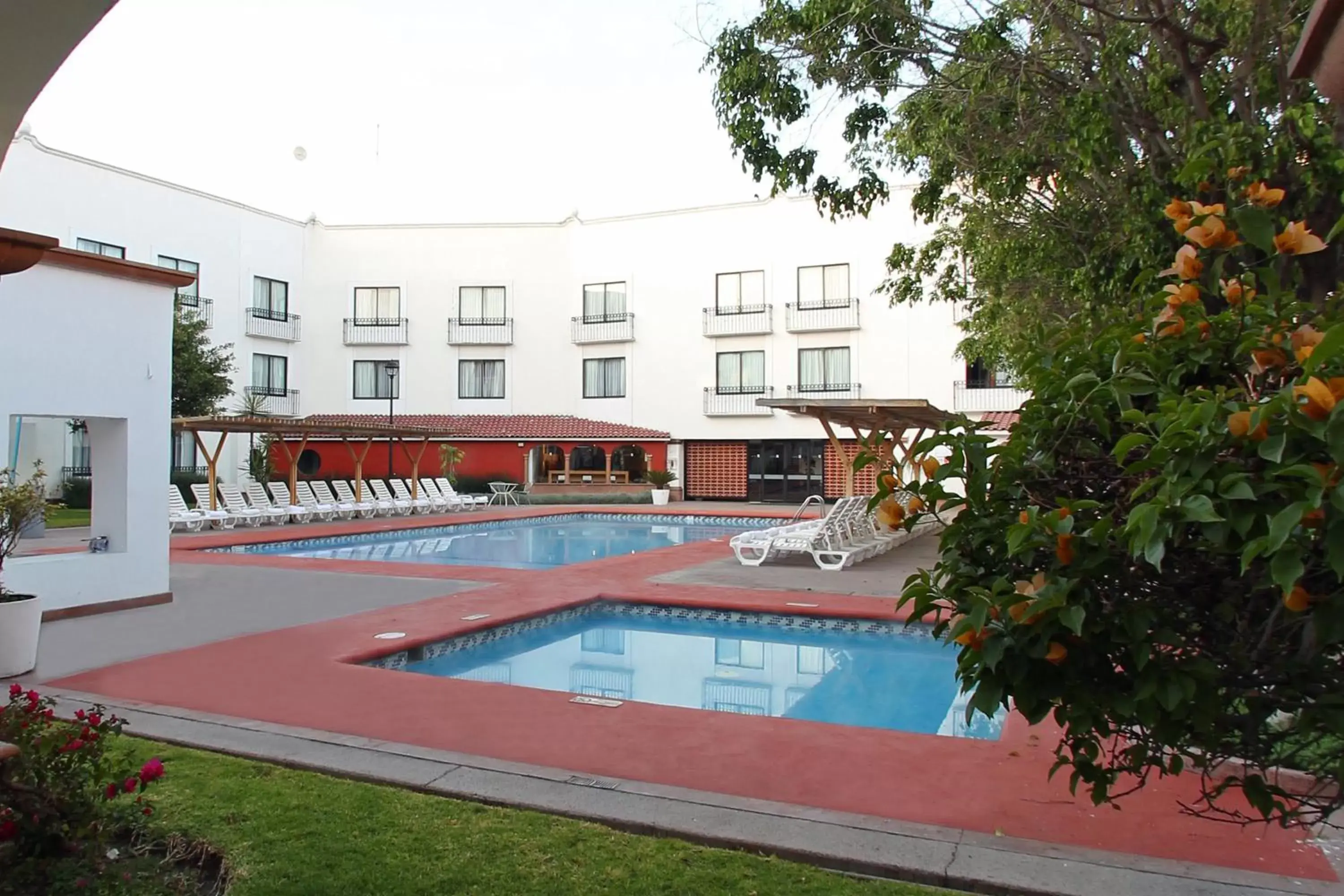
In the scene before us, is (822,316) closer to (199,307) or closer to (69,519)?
(199,307)

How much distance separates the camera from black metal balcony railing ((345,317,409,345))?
34.5 metres

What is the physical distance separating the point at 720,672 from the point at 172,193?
92.2 ft

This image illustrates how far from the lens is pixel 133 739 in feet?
17.4

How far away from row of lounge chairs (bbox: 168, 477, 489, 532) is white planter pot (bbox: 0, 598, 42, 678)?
470 inches

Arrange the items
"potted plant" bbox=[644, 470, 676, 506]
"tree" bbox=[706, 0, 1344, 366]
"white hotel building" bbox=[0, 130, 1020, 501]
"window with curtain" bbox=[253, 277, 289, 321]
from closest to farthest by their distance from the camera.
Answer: "tree" bbox=[706, 0, 1344, 366] < "white hotel building" bbox=[0, 130, 1020, 501] < "potted plant" bbox=[644, 470, 676, 506] < "window with curtain" bbox=[253, 277, 289, 321]

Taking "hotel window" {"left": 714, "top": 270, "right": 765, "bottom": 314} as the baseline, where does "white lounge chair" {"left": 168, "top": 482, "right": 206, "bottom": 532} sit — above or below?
below

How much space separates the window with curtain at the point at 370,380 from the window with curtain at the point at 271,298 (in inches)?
123

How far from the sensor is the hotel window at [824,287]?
3077cm

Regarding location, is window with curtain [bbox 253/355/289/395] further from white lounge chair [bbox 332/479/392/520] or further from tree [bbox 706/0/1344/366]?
tree [bbox 706/0/1344/366]

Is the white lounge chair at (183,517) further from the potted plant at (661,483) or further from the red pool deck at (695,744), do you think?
the potted plant at (661,483)

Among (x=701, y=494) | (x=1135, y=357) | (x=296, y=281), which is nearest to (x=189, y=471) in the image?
(x=296, y=281)

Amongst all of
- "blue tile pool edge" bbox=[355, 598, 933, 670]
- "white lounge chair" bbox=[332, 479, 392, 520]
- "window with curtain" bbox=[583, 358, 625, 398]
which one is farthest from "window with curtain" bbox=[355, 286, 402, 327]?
"blue tile pool edge" bbox=[355, 598, 933, 670]

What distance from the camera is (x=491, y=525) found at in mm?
23625

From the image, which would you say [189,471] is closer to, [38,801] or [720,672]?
[720,672]
